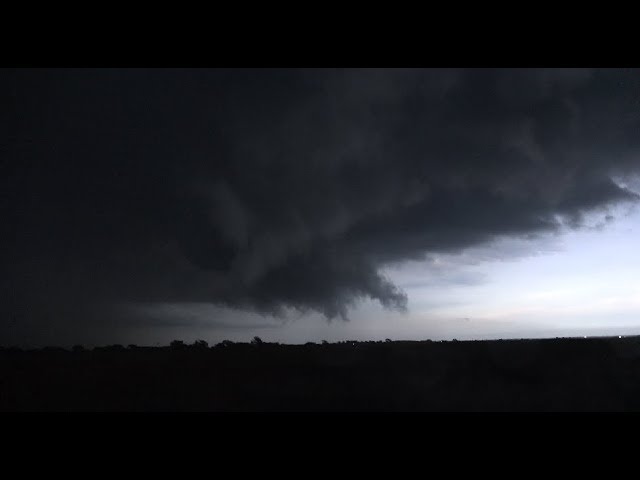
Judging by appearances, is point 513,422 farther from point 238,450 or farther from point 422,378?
point 422,378

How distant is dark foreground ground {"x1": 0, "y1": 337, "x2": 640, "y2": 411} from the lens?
16.0m

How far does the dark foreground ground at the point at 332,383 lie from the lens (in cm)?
1595

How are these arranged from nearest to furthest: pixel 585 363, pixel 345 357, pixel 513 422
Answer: pixel 513 422, pixel 585 363, pixel 345 357

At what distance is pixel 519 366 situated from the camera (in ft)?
72.6

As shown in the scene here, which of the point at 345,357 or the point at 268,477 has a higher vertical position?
the point at 345,357

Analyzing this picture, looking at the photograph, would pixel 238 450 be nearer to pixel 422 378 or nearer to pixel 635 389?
pixel 422 378

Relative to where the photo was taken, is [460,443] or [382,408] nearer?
[460,443]

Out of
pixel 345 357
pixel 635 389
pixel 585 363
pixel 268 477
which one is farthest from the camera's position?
pixel 345 357

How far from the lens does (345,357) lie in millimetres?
25281

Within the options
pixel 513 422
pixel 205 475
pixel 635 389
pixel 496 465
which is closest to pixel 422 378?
pixel 635 389

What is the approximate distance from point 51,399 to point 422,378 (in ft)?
45.0

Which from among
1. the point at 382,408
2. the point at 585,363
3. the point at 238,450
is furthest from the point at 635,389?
the point at 238,450

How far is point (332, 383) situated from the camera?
59.9ft

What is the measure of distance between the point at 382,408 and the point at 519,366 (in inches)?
378
